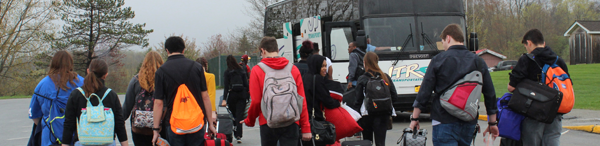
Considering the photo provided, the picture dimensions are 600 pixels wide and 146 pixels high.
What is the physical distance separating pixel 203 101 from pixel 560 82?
340 cm

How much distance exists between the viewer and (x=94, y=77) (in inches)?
171

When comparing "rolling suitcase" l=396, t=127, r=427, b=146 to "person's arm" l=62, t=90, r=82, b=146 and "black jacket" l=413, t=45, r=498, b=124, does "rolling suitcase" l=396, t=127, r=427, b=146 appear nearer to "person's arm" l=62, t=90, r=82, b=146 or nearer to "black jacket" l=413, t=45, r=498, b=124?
"black jacket" l=413, t=45, r=498, b=124

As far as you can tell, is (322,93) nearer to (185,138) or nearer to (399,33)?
(185,138)

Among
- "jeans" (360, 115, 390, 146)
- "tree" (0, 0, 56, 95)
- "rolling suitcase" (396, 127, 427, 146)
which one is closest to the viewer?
"rolling suitcase" (396, 127, 427, 146)

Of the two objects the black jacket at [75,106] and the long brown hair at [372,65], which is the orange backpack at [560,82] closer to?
the long brown hair at [372,65]

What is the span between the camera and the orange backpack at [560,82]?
4383 millimetres

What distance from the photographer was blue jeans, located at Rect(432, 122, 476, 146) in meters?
3.89

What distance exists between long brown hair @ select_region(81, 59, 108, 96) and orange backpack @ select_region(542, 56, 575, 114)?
4.29m

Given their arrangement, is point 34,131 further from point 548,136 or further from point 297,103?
point 548,136

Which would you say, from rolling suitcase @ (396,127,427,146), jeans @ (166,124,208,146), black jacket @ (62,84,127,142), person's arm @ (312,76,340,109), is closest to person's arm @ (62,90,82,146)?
black jacket @ (62,84,127,142)

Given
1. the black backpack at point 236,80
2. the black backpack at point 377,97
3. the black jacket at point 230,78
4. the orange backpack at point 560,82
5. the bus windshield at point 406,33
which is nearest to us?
the orange backpack at point 560,82

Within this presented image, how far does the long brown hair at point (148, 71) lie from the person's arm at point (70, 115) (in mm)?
603

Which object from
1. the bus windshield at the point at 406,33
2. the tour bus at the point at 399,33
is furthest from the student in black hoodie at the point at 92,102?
the bus windshield at the point at 406,33

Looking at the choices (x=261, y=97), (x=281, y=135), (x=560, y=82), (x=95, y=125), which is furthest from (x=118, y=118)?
(x=560, y=82)
